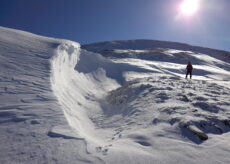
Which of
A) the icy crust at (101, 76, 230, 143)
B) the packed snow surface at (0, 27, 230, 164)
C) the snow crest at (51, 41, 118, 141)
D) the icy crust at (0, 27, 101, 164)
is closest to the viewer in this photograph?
the icy crust at (0, 27, 101, 164)

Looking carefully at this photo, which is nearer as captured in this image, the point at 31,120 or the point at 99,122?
the point at 31,120

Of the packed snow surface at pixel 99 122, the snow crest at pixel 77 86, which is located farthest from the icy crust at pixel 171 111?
the snow crest at pixel 77 86

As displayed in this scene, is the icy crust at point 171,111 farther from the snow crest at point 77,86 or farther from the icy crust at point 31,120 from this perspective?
the icy crust at point 31,120

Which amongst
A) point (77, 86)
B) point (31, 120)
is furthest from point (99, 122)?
point (77, 86)

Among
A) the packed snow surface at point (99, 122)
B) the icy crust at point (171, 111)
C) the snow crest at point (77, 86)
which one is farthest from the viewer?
the snow crest at point (77, 86)

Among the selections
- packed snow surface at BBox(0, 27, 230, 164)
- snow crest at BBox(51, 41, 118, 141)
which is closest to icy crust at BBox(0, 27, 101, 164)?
packed snow surface at BBox(0, 27, 230, 164)

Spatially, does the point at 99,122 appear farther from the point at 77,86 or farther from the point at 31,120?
the point at 77,86

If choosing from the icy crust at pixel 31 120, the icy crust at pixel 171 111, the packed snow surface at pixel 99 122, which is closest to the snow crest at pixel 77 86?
the packed snow surface at pixel 99 122

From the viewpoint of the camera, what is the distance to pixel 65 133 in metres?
3.50

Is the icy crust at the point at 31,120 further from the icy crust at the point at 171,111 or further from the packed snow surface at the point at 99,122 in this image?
the icy crust at the point at 171,111

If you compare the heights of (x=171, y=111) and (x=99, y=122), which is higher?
(x=171, y=111)

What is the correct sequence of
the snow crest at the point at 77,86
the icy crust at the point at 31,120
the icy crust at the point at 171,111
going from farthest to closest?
the snow crest at the point at 77,86, the icy crust at the point at 171,111, the icy crust at the point at 31,120

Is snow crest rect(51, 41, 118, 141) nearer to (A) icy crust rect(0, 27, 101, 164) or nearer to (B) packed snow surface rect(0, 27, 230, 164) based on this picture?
(B) packed snow surface rect(0, 27, 230, 164)

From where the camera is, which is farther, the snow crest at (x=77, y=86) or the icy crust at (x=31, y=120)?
the snow crest at (x=77, y=86)
